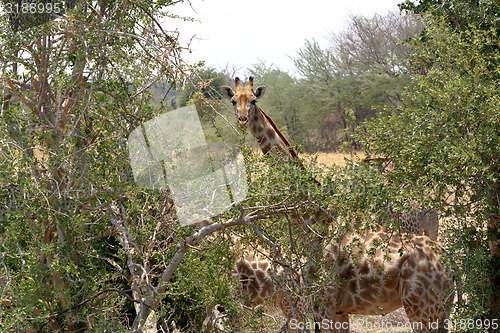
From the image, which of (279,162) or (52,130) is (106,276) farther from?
(279,162)

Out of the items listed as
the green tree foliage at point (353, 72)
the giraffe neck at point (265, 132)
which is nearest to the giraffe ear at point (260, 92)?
the giraffe neck at point (265, 132)

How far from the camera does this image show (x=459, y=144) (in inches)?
123

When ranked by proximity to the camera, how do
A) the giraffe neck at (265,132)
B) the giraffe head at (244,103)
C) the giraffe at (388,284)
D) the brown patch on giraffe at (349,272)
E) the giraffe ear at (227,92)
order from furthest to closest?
the giraffe ear at (227,92) → the giraffe neck at (265,132) → the giraffe head at (244,103) → the brown patch on giraffe at (349,272) → the giraffe at (388,284)

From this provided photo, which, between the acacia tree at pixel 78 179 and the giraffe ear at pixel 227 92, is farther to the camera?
the giraffe ear at pixel 227 92

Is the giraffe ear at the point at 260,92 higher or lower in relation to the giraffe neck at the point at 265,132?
higher

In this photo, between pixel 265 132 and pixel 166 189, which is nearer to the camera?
pixel 166 189

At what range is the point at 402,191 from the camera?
3.20 meters

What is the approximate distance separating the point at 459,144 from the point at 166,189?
214 centimetres

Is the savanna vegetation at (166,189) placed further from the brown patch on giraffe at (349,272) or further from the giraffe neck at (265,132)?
the giraffe neck at (265,132)

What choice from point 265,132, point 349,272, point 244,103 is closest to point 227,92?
point 244,103

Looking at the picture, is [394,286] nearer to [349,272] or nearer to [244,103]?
[349,272]

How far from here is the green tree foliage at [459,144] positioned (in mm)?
3188

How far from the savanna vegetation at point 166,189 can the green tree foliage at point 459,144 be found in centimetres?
1

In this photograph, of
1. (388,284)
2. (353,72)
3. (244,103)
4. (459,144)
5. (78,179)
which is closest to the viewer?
(459,144)
